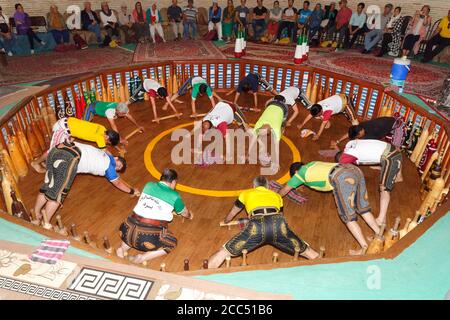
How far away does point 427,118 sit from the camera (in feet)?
20.9

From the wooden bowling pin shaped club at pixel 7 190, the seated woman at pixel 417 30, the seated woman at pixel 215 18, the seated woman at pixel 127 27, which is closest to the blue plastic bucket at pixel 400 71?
the seated woman at pixel 417 30

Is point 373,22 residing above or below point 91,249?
above

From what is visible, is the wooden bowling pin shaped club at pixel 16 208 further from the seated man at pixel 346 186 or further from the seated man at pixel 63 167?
the seated man at pixel 346 186

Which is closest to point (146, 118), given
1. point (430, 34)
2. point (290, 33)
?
point (290, 33)

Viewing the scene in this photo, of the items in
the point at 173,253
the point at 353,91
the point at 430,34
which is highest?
the point at 430,34

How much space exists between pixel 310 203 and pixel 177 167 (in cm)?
235

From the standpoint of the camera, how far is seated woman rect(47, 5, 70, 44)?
37.6 ft

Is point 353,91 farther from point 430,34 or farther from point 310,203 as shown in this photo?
point 430,34

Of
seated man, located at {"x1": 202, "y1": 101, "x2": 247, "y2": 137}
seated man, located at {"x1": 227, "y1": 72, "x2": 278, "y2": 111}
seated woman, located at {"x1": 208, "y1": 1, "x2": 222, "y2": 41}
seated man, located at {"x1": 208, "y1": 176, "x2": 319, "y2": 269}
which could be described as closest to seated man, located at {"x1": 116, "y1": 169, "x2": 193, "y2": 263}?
seated man, located at {"x1": 208, "y1": 176, "x2": 319, "y2": 269}

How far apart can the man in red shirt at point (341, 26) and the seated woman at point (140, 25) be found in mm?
6123

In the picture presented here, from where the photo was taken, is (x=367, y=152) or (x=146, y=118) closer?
(x=367, y=152)

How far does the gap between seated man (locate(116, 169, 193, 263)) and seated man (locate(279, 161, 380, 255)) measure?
68.2 inches

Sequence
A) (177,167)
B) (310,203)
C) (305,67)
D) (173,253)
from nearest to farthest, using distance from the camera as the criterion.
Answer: (173,253) < (310,203) < (177,167) < (305,67)
